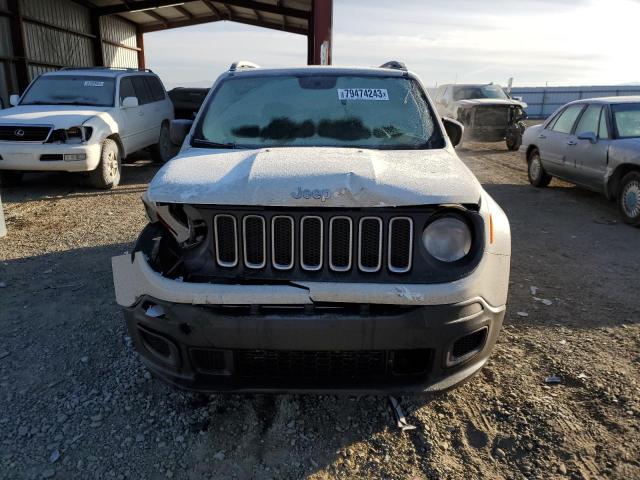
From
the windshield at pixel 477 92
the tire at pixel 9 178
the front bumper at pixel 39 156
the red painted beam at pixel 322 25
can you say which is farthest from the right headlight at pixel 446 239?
the windshield at pixel 477 92

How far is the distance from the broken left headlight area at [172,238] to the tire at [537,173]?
8.53 metres

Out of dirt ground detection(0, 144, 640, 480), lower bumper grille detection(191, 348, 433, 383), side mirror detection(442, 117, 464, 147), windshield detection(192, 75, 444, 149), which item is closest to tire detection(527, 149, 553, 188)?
dirt ground detection(0, 144, 640, 480)

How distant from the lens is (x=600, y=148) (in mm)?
7648

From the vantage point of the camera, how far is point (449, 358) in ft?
8.01

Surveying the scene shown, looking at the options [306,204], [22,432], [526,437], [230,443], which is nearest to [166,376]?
[230,443]

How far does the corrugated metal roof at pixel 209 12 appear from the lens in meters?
19.4

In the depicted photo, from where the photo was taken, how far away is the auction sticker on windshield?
3.82 metres

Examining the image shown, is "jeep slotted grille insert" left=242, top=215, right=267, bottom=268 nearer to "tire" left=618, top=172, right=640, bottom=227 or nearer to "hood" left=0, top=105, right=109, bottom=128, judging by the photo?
"tire" left=618, top=172, right=640, bottom=227

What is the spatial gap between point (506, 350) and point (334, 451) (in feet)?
5.20

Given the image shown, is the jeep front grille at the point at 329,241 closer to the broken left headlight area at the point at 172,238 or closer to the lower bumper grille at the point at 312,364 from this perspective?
the broken left headlight area at the point at 172,238

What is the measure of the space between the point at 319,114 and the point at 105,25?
2142 cm

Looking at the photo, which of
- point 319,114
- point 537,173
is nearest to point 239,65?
point 319,114

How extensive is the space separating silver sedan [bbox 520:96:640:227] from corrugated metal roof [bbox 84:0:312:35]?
12.9 meters

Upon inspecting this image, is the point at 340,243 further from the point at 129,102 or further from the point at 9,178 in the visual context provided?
the point at 9,178
